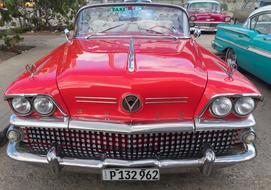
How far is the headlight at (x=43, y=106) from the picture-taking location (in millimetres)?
3006

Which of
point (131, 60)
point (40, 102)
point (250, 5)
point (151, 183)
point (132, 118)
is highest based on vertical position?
point (131, 60)

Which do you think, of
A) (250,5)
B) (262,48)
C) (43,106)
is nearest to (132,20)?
(43,106)

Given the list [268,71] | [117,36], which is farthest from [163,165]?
[268,71]

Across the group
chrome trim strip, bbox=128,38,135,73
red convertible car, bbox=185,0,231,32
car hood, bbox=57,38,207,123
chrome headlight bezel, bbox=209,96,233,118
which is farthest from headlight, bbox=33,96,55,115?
red convertible car, bbox=185,0,231,32

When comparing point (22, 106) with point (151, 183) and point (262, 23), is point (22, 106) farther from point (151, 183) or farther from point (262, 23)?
point (262, 23)

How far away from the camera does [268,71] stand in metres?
6.06

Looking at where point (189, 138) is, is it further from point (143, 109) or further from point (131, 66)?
point (131, 66)

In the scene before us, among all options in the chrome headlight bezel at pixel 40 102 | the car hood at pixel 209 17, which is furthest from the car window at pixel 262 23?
the car hood at pixel 209 17

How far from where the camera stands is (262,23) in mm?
7035

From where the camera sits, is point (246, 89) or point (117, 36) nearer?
point (246, 89)

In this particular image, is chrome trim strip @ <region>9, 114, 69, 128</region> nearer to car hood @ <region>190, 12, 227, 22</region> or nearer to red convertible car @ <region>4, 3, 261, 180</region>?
red convertible car @ <region>4, 3, 261, 180</region>

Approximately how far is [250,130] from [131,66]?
3.83 feet

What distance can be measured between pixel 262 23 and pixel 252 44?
2.07ft

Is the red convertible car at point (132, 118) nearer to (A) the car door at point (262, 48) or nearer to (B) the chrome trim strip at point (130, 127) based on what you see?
(B) the chrome trim strip at point (130, 127)
